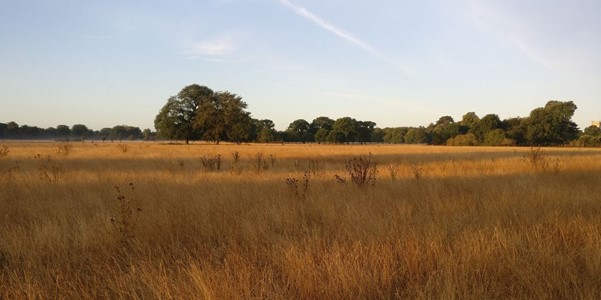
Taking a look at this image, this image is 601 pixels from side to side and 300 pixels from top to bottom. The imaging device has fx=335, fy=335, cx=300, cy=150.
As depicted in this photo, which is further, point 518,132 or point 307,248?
point 518,132

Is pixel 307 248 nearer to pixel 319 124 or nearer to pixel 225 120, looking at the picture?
pixel 225 120

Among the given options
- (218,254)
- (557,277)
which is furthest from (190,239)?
(557,277)

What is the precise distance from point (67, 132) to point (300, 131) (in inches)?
4755

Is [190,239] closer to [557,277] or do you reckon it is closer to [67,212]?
[67,212]

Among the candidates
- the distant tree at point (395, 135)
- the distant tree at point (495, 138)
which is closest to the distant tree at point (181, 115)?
the distant tree at point (495, 138)

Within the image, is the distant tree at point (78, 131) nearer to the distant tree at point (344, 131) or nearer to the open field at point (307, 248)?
the distant tree at point (344, 131)

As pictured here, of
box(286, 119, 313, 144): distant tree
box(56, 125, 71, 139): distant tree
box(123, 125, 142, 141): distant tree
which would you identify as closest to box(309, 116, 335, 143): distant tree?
box(286, 119, 313, 144): distant tree

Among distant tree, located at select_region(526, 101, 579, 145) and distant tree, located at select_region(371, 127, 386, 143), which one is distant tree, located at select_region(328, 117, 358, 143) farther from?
distant tree, located at select_region(526, 101, 579, 145)

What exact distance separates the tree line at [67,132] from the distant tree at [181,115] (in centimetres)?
9122

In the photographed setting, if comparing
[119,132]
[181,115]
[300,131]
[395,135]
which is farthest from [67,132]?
[395,135]

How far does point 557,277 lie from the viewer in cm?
264

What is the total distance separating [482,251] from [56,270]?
153 inches

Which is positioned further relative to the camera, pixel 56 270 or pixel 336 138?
pixel 336 138

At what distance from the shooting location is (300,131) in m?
121
